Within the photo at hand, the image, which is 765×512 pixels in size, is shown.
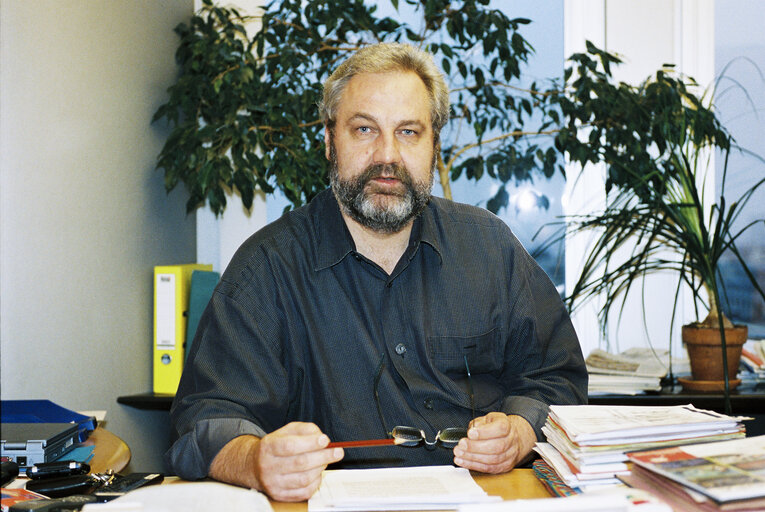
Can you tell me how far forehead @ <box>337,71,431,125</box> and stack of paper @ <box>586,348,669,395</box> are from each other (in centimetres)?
118

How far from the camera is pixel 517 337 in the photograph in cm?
166

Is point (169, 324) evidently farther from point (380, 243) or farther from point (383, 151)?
point (383, 151)

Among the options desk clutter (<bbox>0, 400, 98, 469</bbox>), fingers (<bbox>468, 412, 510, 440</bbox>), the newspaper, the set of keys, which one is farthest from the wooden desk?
the newspaper

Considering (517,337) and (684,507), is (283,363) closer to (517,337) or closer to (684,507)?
(517,337)

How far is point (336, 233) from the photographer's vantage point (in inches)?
64.2

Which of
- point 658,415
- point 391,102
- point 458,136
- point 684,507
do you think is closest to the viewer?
point 684,507

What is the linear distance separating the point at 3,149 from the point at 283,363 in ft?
2.93

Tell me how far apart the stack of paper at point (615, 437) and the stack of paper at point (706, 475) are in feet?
0.13

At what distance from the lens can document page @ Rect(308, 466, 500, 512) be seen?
1024 millimetres

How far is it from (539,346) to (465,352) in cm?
18

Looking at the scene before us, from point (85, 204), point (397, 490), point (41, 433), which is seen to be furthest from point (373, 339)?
point (85, 204)

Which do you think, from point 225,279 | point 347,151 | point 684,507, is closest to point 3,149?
point 225,279

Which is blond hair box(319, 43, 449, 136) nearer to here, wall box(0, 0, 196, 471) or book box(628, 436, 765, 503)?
wall box(0, 0, 196, 471)

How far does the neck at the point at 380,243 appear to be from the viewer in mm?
1693
